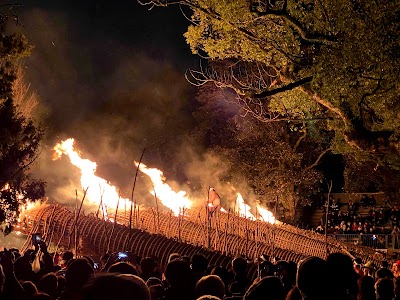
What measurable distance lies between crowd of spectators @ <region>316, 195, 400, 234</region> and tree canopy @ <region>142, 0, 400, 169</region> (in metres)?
8.79

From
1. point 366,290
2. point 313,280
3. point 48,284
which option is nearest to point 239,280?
point 366,290

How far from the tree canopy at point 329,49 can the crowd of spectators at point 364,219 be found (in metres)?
8.79

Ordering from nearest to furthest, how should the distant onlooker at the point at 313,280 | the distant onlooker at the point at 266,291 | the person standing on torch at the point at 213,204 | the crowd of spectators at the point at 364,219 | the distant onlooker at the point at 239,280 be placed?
the distant onlooker at the point at 266,291, the distant onlooker at the point at 313,280, the distant onlooker at the point at 239,280, the person standing on torch at the point at 213,204, the crowd of spectators at the point at 364,219

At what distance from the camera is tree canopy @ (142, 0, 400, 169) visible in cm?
1173

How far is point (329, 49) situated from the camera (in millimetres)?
12586

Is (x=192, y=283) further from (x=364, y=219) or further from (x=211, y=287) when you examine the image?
(x=364, y=219)

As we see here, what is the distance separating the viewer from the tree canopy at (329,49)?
11.7m

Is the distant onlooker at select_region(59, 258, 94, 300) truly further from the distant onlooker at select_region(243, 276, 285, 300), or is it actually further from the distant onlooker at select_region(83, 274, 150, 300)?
the distant onlooker at select_region(83, 274, 150, 300)

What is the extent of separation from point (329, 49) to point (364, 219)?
17.7 m

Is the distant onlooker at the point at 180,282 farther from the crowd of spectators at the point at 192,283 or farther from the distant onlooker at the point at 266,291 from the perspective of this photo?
the distant onlooker at the point at 266,291

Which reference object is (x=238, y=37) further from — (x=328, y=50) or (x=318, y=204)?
(x=318, y=204)

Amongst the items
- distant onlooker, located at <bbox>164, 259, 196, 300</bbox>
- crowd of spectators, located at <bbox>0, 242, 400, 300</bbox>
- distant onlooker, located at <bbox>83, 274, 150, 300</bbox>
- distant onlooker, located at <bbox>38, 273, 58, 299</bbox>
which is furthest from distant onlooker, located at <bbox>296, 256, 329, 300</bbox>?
distant onlooker, located at <bbox>38, 273, 58, 299</bbox>

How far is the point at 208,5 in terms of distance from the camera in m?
15.3

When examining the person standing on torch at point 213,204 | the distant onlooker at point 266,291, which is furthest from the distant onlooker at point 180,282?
the person standing on torch at point 213,204
